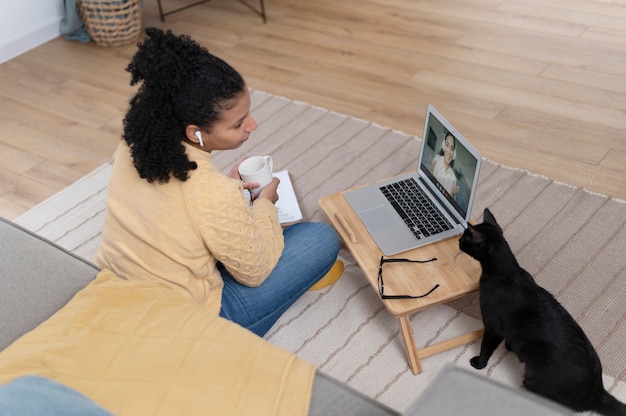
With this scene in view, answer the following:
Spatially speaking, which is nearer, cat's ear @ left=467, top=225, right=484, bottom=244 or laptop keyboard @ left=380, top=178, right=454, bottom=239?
cat's ear @ left=467, top=225, right=484, bottom=244

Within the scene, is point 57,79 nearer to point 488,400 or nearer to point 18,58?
point 18,58

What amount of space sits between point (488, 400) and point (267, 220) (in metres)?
0.94

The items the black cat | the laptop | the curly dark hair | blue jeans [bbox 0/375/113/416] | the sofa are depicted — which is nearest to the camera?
blue jeans [bbox 0/375/113/416]

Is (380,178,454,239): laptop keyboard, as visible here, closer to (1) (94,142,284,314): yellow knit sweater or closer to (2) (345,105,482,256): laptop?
(2) (345,105,482,256): laptop

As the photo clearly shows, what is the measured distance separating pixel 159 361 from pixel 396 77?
2.14m

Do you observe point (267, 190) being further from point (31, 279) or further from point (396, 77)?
point (396, 77)

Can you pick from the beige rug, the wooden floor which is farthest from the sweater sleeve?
the wooden floor

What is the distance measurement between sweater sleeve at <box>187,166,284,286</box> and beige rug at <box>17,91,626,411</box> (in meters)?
0.45

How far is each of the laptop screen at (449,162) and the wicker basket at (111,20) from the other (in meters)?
2.15

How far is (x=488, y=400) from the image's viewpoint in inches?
41.2

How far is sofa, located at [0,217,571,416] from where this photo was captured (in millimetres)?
1317

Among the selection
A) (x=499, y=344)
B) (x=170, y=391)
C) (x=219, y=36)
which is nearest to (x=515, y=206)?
(x=499, y=344)

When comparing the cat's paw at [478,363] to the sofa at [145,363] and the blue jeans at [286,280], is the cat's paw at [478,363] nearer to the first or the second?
the blue jeans at [286,280]

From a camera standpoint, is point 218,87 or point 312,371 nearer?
point 312,371
